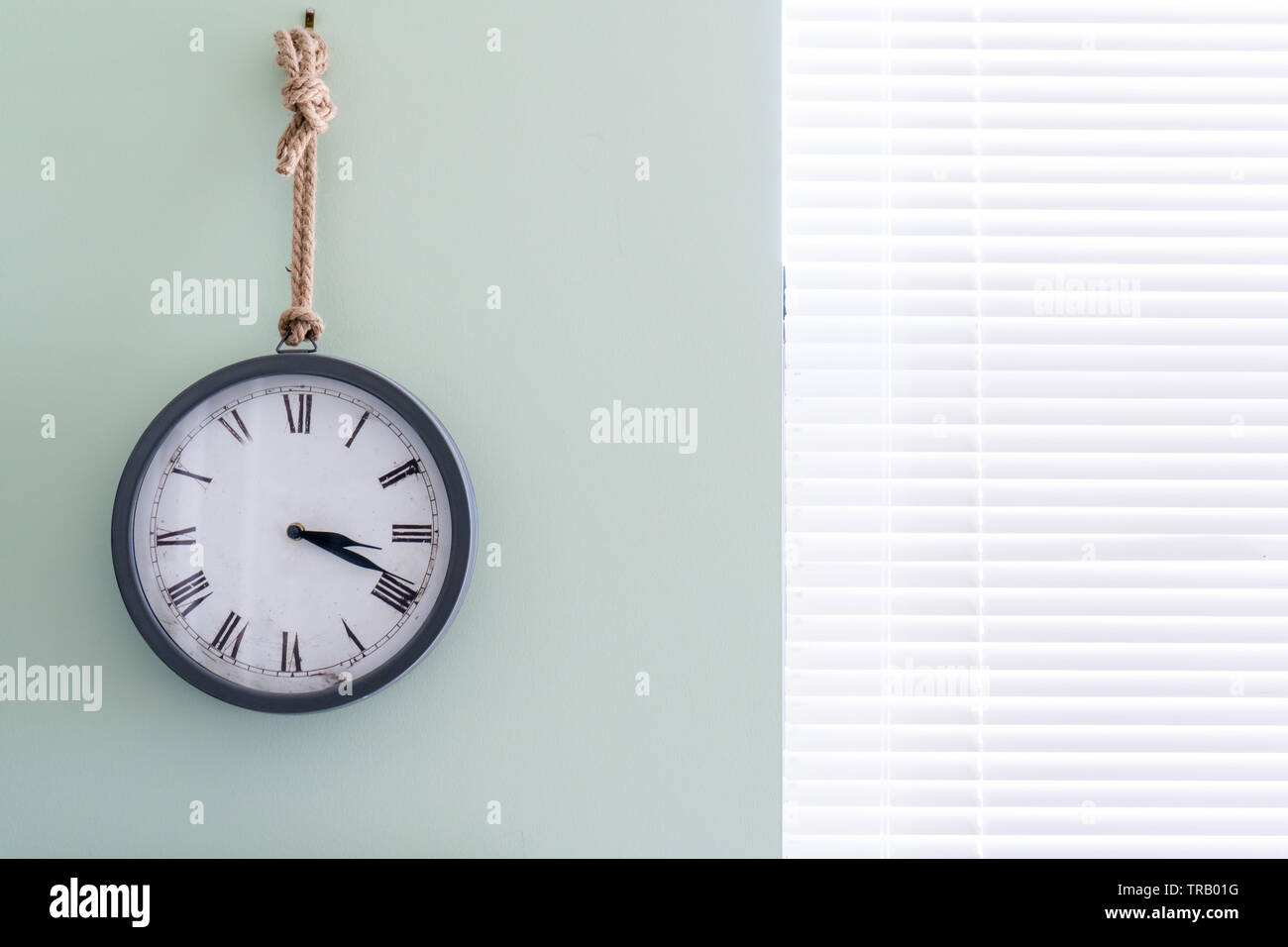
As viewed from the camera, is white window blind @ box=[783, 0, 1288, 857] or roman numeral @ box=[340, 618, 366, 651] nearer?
roman numeral @ box=[340, 618, 366, 651]

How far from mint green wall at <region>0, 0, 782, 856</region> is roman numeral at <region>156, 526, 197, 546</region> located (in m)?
0.10

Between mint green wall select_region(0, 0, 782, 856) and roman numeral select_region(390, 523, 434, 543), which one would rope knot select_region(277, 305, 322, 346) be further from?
roman numeral select_region(390, 523, 434, 543)

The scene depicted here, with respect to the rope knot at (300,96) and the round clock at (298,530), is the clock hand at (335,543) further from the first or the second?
the rope knot at (300,96)

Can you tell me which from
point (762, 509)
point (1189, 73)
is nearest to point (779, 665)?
point (762, 509)

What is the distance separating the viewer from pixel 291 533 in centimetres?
82

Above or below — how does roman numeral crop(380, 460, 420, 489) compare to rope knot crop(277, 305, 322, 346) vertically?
below

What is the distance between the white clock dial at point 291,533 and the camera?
2.72ft

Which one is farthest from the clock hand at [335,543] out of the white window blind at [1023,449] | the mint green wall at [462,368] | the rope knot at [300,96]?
the white window blind at [1023,449]

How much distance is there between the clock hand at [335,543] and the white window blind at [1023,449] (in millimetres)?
449

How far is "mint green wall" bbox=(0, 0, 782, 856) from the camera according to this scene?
88cm

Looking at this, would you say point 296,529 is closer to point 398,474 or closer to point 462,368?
point 398,474

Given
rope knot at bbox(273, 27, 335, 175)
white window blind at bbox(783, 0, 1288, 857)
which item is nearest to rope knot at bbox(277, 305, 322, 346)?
rope knot at bbox(273, 27, 335, 175)

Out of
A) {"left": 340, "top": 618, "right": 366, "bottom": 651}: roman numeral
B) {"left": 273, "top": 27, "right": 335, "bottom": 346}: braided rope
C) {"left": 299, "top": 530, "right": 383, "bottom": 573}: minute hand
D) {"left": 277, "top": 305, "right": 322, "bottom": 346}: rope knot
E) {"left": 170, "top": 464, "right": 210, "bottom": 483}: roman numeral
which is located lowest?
{"left": 340, "top": 618, "right": 366, "bottom": 651}: roman numeral
